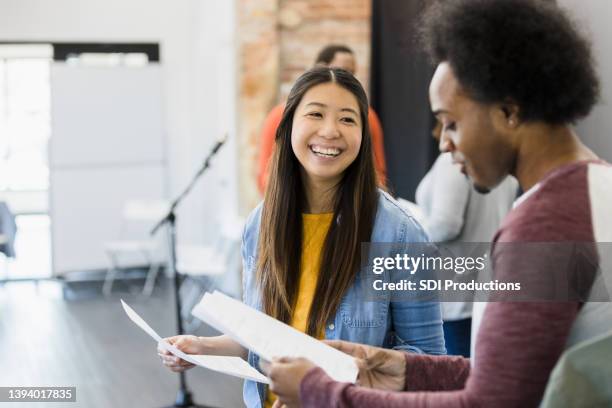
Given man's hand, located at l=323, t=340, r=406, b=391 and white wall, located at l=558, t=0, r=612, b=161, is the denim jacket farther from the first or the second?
white wall, located at l=558, t=0, r=612, b=161

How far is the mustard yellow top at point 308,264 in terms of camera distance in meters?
1.78

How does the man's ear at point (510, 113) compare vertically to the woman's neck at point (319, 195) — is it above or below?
above

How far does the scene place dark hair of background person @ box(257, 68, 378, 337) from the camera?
1.75 m

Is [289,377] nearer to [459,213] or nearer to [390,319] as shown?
[390,319]

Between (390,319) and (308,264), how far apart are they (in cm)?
22

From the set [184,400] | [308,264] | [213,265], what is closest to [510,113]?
[308,264]

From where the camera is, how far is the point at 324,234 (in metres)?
1.84

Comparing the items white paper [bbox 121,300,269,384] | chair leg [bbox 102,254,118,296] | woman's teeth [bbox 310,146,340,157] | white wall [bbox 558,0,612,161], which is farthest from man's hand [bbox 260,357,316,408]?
chair leg [bbox 102,254,118,296]

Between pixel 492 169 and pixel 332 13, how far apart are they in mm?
4730

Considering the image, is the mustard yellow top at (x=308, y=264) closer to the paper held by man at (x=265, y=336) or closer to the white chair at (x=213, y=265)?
the paper held by man at (x=265, y=336)

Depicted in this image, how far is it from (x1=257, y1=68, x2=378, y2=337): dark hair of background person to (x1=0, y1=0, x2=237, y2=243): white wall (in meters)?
5.46

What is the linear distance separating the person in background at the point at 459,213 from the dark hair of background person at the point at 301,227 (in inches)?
40.6

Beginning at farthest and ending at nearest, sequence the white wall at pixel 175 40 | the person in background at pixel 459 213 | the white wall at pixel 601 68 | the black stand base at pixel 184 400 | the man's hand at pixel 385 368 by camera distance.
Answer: the white wall at pixel 175 40 < the black stand base at pixel 184 400 < the person in background at pixel 459 213 < the white wall at pixel 601 68 < the man's hand at pixel 385 368

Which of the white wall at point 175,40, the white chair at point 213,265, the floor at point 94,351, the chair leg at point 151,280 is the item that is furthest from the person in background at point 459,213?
the chair leg at point 151,280
